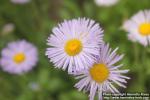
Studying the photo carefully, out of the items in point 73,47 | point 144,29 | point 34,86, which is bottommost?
point 34,86

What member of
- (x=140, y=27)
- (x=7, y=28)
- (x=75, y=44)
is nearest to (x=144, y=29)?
(x=140, y=27)

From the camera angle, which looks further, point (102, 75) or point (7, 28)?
point (7, 28)

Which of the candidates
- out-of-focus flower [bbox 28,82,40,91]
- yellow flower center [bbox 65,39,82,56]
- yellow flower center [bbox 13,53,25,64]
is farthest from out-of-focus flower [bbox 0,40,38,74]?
yellow flower center [bbox 65,39,82,56]

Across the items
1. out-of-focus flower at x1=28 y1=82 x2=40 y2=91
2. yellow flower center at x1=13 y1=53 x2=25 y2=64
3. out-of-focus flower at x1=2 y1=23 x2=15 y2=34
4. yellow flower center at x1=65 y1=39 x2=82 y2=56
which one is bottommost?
out-of-focus flower at x1=28 y1=82 x2=40 y2=91

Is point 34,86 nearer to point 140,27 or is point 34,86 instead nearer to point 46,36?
point 46,36

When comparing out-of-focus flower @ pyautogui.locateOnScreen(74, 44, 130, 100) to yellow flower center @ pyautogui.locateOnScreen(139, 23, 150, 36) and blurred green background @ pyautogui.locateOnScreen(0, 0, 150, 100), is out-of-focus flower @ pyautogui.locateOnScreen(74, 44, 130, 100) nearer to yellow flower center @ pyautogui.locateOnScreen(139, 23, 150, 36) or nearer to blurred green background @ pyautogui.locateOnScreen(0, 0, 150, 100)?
yellow flower center @ pyautogui.locateOnScreen(139, 23, 150, 36)
